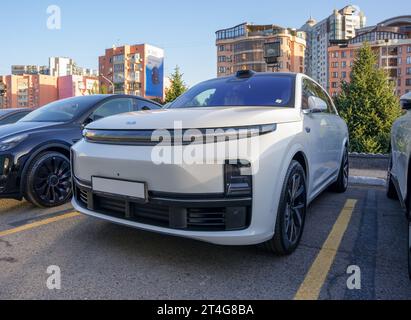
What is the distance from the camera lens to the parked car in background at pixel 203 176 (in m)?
2.37

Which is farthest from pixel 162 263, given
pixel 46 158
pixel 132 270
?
pixel 46 158

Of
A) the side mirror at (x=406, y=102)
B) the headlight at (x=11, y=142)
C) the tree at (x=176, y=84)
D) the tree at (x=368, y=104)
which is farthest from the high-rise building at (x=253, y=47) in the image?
the side mirror at (x=406, y=102)

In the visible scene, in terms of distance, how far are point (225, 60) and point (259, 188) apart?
316ft

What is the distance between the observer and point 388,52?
97188 millimetres

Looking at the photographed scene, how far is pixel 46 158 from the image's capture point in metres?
4.15

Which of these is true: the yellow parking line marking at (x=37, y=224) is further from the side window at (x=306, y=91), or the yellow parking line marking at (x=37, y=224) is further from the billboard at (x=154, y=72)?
the billboard at (x=154, y=72)

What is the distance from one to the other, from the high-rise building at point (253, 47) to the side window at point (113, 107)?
8043 cm

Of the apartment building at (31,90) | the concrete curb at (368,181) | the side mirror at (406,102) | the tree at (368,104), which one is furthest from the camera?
the apartment building at (31,90)

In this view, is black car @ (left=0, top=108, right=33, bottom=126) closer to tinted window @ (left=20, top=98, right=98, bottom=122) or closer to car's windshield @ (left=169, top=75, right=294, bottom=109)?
tinted window @ (left=20, top=98, right=98, bottom=122)

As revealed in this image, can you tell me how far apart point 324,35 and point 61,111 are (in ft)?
473

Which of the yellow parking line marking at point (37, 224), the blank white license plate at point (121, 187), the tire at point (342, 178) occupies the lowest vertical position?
the yellow parking line marking at point (37, 224)

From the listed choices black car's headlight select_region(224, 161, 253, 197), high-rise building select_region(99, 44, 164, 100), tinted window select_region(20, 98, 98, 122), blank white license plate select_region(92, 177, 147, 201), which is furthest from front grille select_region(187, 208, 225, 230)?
high-rise building select_region(99, 44, 164, 100)
